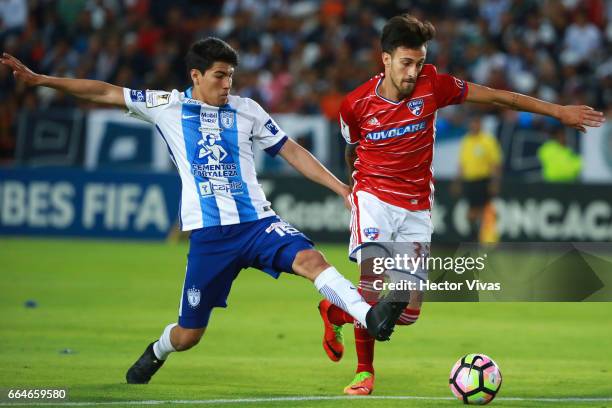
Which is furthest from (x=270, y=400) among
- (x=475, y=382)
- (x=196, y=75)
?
(x=196, y=75)

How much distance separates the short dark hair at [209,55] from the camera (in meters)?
7.77

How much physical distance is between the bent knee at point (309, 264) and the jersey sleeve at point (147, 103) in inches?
54.2

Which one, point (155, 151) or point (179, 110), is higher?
point (155, 151)

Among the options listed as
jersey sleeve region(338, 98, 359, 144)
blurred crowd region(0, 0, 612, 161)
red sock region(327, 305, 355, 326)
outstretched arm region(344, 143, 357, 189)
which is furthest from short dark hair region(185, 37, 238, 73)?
blurred crowd region(0, 0, 612, 161)

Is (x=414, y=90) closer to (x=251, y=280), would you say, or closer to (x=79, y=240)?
(x=251, y=280)

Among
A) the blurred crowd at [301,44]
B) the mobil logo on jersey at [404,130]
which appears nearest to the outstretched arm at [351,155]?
the mobil logo on jersey at [404,130]

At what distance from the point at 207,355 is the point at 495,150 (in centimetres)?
1049

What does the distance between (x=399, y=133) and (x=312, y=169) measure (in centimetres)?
70

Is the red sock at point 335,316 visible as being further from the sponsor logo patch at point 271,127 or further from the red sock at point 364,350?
the sponsor logo patch at point 271,127

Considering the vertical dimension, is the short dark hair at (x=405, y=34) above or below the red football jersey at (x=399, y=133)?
above

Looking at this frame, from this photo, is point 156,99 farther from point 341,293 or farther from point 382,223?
point 341,293

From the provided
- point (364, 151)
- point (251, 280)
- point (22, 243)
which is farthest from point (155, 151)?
point (364, 151)

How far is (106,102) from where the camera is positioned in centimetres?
777

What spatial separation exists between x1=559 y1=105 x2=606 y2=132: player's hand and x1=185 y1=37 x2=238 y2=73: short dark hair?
217 cm
